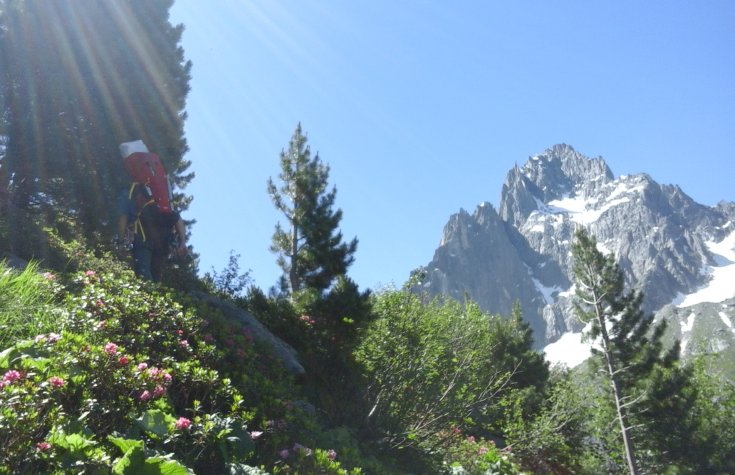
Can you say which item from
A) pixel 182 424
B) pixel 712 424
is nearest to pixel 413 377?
pixel 182 424

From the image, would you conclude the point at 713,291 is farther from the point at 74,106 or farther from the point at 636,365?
the point at 74,106

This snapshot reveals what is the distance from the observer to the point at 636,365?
2597cm

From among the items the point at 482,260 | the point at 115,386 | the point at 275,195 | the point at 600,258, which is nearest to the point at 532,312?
the point at 482,260

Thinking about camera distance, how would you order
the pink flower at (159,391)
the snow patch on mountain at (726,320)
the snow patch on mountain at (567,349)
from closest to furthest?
the pink flower at (159,391), the snow patch on mountain at (726,320), the snow patch on mountain at (567,349)

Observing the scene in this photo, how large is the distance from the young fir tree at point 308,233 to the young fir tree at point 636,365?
36.4 ft

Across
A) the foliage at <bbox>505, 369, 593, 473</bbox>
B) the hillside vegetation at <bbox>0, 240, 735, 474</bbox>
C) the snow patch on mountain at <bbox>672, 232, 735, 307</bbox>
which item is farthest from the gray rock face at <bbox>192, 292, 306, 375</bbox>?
the snow patch on mountain at <bbox>672, 232, 735, 307</bbox>

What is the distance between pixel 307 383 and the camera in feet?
29.1

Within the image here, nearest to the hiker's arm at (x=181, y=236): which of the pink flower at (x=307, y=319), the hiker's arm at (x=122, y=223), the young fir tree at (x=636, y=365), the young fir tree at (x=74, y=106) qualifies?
the hiker's arm at (x=122, y=223)

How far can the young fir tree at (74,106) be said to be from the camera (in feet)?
37.5

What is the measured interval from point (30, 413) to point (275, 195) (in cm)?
1779

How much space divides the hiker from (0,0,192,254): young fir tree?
2.47 metres

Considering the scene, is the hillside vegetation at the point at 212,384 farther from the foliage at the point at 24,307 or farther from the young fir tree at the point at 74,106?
the young fir tree at the point at 74,106

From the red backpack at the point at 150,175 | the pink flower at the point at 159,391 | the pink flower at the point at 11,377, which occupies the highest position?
the red backpack at the point at 150,175

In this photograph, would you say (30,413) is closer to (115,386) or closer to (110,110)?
(115,386)
